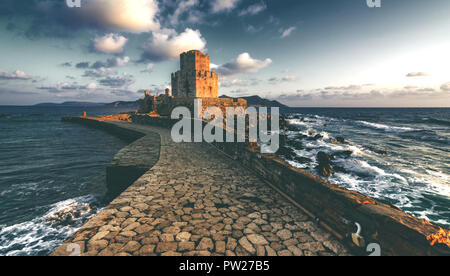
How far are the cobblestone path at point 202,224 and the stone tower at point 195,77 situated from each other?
20.0 metres

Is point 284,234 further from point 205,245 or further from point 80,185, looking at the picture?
point 80,185

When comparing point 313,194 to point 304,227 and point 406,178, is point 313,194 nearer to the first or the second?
point 304,227

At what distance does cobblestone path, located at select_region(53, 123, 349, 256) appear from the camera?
2715mm

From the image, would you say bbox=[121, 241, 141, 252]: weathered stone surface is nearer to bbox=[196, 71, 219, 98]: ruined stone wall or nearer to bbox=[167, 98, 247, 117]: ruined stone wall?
bbox=[167, 98, 247, 117]: ruined stone wall

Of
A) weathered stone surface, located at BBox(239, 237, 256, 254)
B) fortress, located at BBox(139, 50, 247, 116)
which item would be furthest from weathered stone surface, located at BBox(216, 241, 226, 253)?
fortress, located at BBox(139, 50, 247, 116)

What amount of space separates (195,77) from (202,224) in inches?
878

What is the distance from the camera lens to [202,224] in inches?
131

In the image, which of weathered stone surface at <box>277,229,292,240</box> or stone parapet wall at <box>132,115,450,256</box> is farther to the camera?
weathered stone surface at <box>277,229,292,240</box>

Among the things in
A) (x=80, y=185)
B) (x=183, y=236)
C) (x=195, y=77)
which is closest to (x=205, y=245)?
(x=183, y=236)

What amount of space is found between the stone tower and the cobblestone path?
20012 millimetres

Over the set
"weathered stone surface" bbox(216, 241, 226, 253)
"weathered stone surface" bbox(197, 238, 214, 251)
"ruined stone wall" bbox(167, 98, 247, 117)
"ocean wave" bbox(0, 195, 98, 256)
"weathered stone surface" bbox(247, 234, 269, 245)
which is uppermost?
"ruined stone wall" bbox(167, 98, 247, 117)

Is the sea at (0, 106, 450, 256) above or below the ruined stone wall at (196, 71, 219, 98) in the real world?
below

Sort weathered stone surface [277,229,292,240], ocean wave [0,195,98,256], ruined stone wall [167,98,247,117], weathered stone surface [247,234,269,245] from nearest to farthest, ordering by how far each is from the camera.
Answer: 1. weathered stone surface [247,234,269,245]
2. weathered stone surface [277,229,292,240]
3. ocean wave [0,195,98,256]
4. ruined stone wall [167,98,247,117]
